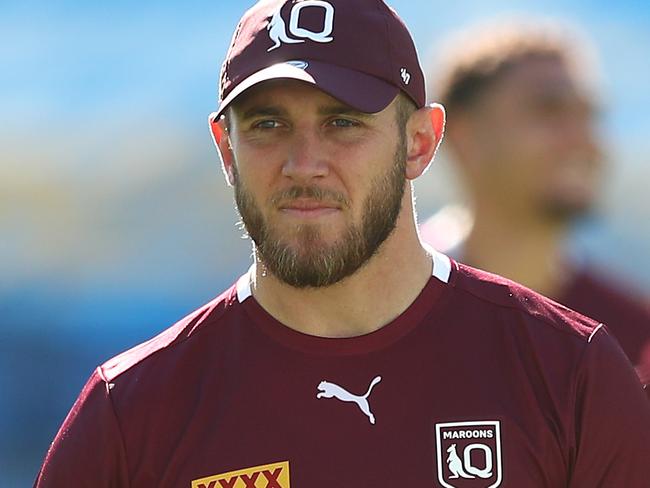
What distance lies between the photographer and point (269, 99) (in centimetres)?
237

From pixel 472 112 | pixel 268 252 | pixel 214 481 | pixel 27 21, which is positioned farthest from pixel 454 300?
pixel 27 21

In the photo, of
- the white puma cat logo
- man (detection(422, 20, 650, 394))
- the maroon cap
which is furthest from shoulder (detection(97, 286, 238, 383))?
man (detection(422, 20, 650, 394))

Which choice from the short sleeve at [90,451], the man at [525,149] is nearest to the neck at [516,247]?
the man at [525,149]

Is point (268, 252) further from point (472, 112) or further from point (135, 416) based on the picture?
point (472, 112)

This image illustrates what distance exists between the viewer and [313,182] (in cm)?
230

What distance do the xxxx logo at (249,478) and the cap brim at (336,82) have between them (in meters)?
0.59

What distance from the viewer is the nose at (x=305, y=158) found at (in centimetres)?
230

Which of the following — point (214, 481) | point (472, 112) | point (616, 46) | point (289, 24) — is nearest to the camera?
point (214, 481)

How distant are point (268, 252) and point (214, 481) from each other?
38cm

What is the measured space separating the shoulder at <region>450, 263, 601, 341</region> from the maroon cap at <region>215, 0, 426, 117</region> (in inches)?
12.8

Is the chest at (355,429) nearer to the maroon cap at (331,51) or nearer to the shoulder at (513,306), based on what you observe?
the shoulder at (513,306)

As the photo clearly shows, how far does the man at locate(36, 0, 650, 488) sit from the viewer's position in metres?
2.28

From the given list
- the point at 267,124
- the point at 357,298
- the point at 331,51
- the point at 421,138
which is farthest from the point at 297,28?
the point at 357,298

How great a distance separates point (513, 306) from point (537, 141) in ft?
4.01
